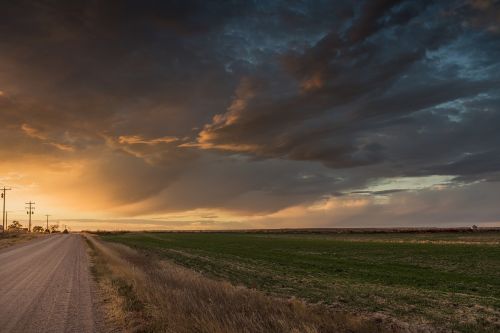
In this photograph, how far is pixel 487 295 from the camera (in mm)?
19031

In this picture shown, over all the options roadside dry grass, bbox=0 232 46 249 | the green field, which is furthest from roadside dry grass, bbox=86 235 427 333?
roadside dry grass, bbox=0 232 46 249

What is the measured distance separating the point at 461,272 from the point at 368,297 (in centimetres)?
1371

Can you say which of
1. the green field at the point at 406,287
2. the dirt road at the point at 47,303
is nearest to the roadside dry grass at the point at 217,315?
the dirt road at the point at 47,303

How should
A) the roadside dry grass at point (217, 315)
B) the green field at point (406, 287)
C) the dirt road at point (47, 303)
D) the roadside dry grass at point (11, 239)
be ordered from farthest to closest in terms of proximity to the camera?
the roadside dry grass at point (11, 239), the green field at point (406, 287), the dirt road at point (47, 303), the roadside dry grass at point (217, 315)

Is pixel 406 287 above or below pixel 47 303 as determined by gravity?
below

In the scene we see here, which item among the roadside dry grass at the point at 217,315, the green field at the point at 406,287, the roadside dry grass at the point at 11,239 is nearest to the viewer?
the roadside dry grass at the point at 217,315

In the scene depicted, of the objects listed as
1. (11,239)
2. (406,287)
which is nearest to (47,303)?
(406,287)

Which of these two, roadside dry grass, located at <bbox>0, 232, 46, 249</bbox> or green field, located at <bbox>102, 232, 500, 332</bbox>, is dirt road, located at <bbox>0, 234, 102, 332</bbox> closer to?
green field, located at <bbox>102, 232, 500, 332</bbox>

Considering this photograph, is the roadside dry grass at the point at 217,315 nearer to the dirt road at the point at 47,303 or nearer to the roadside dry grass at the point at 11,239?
the dirt road at the point at 47,303

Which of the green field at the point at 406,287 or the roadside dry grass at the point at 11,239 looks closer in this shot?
the green field at the point at 406,287

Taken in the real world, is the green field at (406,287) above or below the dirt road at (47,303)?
below

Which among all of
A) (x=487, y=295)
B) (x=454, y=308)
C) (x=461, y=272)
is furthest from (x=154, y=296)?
(x=461, y=272)

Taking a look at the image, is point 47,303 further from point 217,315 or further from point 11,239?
point 11,239

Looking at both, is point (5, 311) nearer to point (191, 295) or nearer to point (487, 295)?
point (191, 295)
